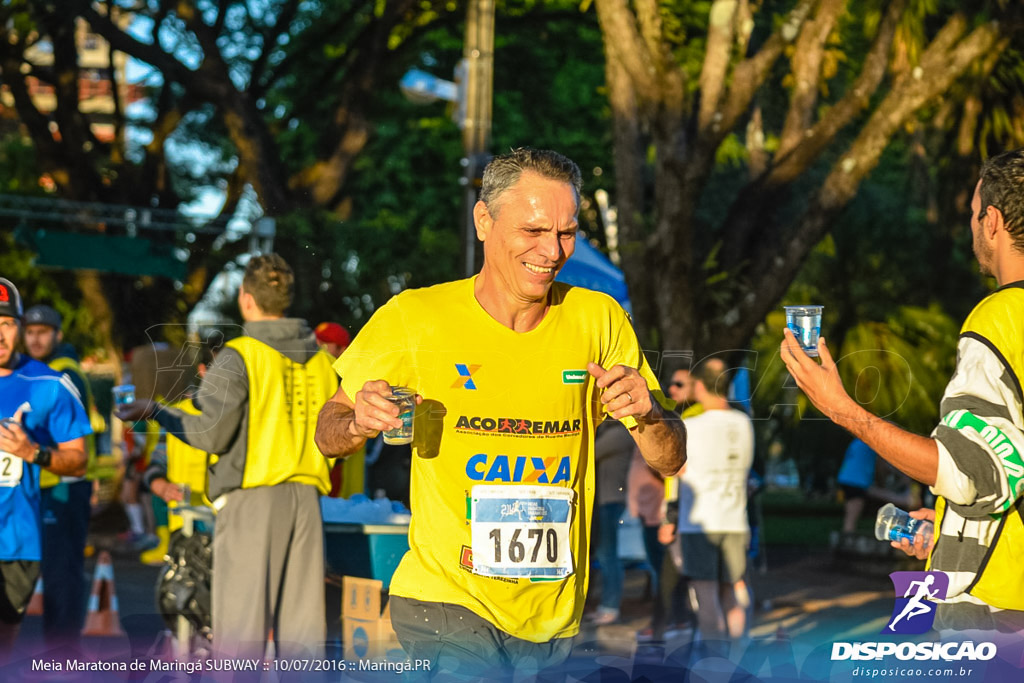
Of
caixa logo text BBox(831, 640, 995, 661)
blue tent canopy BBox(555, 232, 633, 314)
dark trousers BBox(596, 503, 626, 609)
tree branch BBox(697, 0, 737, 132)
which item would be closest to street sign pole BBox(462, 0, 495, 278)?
blue tent canopy BBox(555, 232, 633, 314)

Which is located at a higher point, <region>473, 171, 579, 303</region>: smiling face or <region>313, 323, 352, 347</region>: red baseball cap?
<region>473, 171, 579, 303</region>: smiling face

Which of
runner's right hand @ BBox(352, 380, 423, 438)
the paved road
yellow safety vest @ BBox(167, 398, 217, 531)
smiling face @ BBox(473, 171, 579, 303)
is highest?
smiling face @ BBox(473, 171, 579, 303)

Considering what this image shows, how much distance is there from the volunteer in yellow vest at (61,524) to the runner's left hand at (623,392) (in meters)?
3.86

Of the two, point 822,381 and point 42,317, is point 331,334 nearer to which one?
point 42,317

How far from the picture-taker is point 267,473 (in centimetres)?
596

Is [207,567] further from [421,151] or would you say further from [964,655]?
[421,151]

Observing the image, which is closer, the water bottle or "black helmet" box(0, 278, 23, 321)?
the water bottle

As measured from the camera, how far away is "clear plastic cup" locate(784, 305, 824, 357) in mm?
3328

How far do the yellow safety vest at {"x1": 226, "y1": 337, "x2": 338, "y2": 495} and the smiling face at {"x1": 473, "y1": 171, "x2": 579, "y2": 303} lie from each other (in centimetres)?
244

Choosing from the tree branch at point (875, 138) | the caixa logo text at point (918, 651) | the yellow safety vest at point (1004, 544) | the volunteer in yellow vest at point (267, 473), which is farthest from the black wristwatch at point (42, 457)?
the tree branch at point (875, 138)

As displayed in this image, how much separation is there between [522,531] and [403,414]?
1.53 ft

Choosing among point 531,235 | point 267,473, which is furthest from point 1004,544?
point 267,473

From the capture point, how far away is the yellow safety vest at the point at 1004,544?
3174mm

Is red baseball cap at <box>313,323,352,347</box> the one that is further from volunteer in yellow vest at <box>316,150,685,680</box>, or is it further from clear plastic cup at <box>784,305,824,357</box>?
clear plastic cup at <box>784,305,824,357</box>
